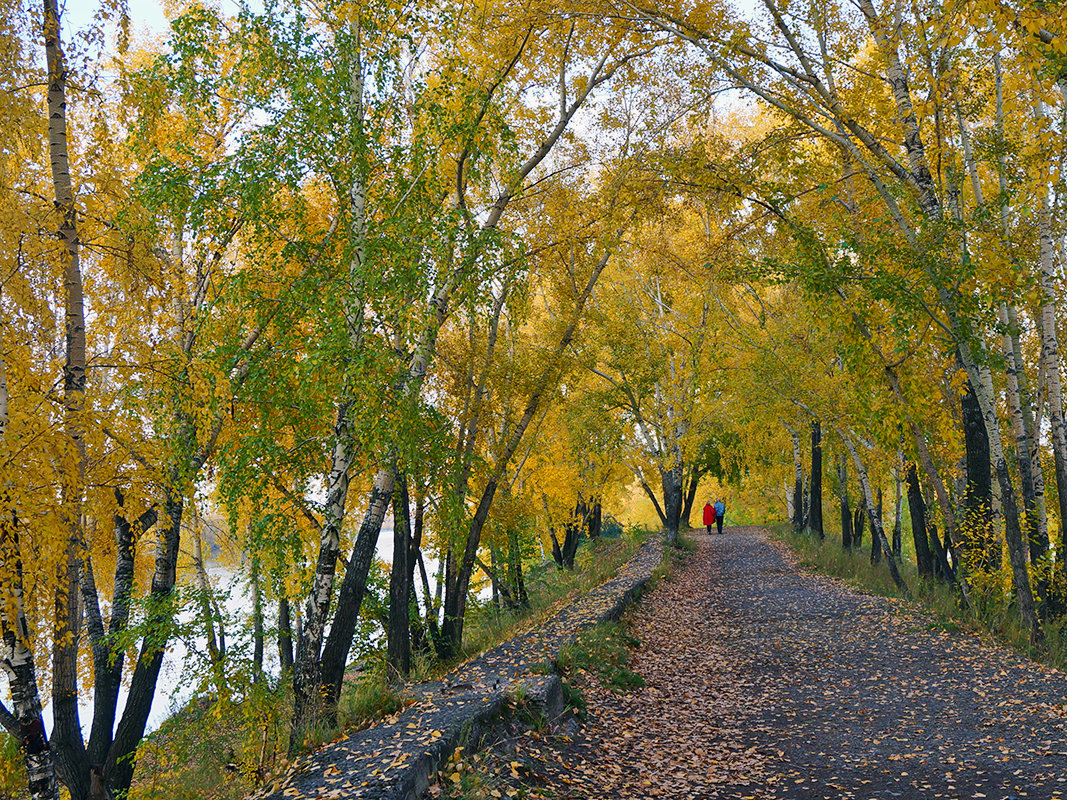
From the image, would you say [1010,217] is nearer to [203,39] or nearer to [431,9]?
[431,9]

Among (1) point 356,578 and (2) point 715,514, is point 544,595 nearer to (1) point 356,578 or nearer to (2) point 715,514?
(1) point 356,578

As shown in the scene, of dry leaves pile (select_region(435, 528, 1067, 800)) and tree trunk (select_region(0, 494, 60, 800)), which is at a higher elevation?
tree trunk (select_region(0, 494, 60, 800))

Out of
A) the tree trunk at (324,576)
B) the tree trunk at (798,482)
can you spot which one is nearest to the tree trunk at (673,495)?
the tree trunk at (798,482)

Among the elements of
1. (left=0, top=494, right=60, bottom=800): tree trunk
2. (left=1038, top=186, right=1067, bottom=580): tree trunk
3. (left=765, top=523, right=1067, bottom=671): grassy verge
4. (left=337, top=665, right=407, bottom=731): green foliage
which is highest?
(left=1038, top=186, right=1067, bottom=580): tree trunk

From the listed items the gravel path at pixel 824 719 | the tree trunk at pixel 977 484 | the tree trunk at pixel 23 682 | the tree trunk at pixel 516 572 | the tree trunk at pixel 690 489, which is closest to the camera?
the tree trunk at pixel 23 682

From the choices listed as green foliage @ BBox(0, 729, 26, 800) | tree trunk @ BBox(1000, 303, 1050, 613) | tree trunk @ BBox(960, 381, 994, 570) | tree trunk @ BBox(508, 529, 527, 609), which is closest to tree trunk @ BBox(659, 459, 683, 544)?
tree trunk @ BBox(508, 529, 527, 609)

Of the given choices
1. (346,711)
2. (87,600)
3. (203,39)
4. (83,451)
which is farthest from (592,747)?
(203,39)

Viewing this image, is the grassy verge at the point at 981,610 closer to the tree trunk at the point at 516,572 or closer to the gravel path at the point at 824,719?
the gravel path at the point at 824,719

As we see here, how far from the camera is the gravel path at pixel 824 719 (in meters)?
5.24

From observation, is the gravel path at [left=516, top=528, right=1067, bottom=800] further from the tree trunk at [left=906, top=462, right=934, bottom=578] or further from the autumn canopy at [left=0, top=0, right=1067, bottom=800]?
the tree trunk at [left=906, top=462, right=934, bottom=578]

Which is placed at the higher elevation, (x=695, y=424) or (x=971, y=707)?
(x=695, y=424)

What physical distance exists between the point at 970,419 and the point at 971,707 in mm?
4063

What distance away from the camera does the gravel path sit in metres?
5.24

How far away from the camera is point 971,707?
646cm
